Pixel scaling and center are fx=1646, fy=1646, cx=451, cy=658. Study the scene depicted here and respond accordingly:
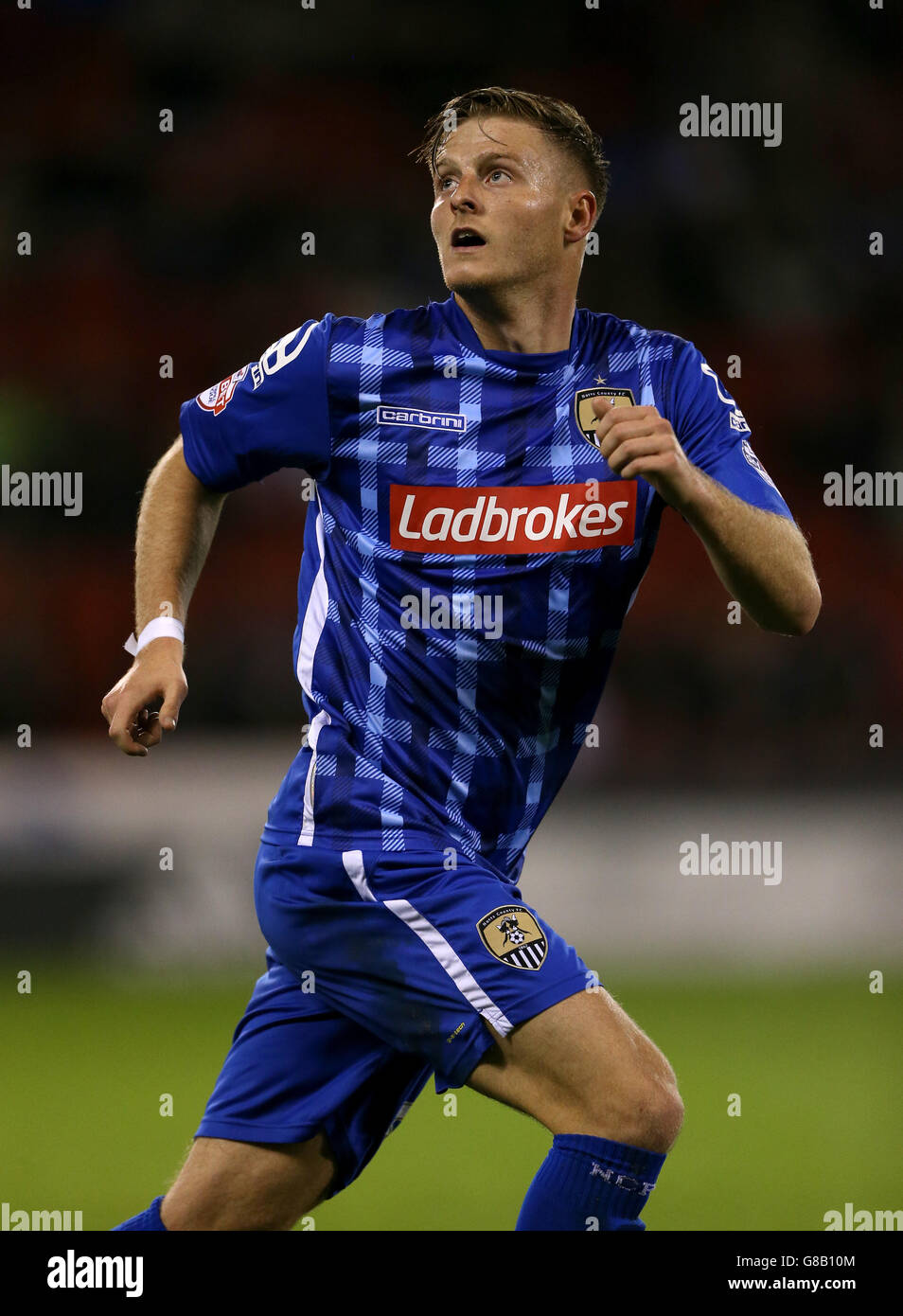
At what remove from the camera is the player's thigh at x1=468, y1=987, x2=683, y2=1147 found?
270cm

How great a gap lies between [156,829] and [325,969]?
555 centimetres

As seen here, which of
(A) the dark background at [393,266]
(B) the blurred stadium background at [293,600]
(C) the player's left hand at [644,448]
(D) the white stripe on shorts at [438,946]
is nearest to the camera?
(C) the player's left hand at [644,448]

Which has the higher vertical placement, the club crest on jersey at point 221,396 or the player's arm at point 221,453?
the club crest on jersey at point 221,396

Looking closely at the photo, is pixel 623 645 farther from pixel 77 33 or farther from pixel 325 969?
pixel 325 969

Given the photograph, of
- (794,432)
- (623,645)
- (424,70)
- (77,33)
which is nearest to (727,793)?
(623,645)

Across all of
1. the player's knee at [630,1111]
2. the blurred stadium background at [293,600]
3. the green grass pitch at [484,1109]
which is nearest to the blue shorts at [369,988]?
the player's knee at [630,1111]

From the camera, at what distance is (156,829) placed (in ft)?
27.5

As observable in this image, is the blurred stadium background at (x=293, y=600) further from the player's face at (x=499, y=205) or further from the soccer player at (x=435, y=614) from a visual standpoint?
the player's face at (x=499, y=205)

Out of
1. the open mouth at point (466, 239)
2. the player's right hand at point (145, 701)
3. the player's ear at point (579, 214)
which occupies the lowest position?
the player's right hand at point (145, 701)

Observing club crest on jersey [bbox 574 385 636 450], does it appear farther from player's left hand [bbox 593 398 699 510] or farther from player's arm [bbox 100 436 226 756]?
player's arm [bbox 100 436 226 756]

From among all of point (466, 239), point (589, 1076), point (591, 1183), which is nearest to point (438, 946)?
point (589, 1076)

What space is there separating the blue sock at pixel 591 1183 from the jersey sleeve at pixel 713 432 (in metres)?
1.13

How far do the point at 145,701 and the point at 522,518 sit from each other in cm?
77

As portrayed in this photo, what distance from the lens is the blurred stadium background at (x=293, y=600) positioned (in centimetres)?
630
